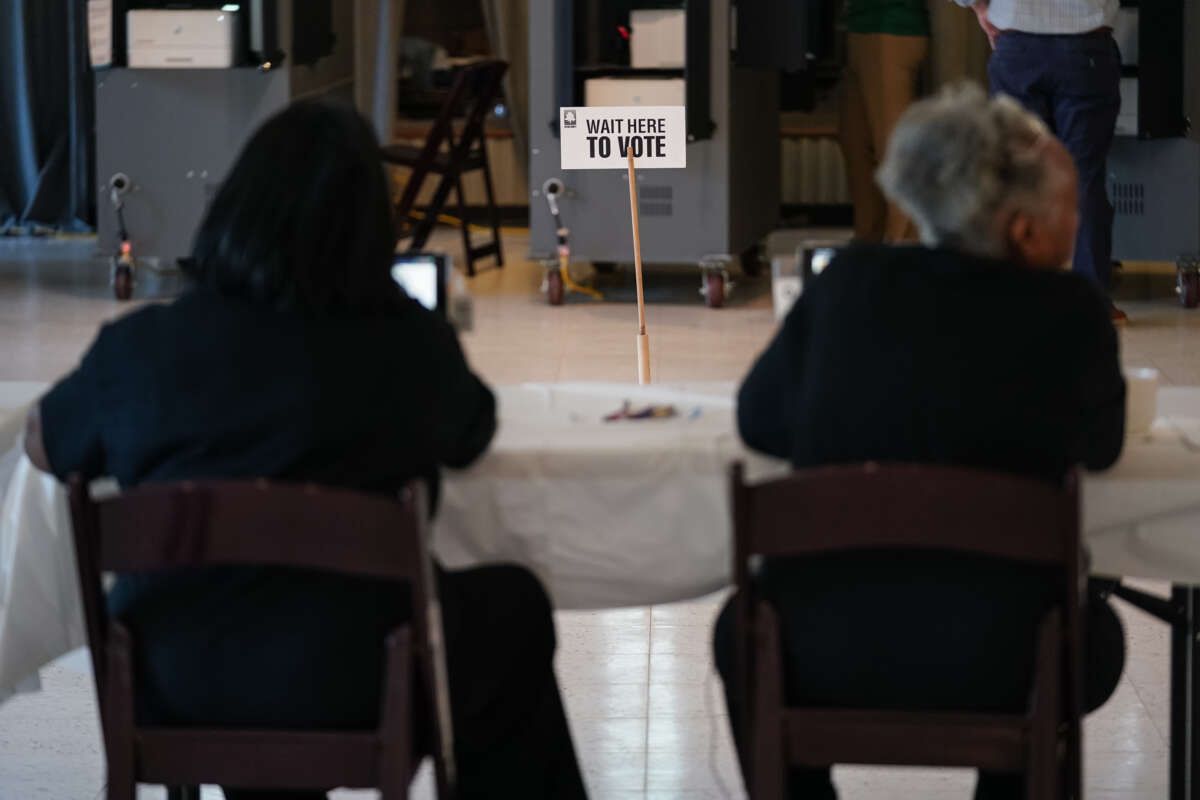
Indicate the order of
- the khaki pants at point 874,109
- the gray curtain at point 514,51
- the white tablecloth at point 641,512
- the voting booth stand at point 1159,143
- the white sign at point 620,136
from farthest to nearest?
the gray curtain at point 514,51 < the khaki pants at point 874,109 < the voting booth stand at point 1159,143 < the white sign at point 620,136 < the white tablecloth at point 641,512

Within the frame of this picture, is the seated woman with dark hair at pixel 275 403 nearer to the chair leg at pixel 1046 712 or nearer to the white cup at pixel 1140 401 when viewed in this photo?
the chair leg at pixel 1046 712

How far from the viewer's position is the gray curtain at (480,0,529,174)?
854cm

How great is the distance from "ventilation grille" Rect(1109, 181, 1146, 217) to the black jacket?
185 inches

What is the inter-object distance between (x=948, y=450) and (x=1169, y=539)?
41 centimetres

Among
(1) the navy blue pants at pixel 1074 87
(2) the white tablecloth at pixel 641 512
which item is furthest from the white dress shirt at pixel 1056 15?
(2) the white tablecloth at pixel 641 512

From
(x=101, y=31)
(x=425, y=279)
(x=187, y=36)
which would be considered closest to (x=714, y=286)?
(x=187, y=36)

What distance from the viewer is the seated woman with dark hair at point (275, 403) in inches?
70.6

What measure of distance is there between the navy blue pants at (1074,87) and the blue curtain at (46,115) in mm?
4496

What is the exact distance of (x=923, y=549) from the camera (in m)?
1.81

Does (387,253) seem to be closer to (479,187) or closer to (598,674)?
(598,674)

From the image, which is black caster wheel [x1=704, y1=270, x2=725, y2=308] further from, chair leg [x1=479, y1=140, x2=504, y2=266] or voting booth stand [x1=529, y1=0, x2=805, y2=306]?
chair leg [x1=479, y1=140, x2=504, y2=266]

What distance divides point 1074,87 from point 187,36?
3064 mm

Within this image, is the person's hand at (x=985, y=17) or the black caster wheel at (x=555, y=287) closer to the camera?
the person's hand at (x=985, y=17)

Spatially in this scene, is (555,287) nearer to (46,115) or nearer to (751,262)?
(751,262)
